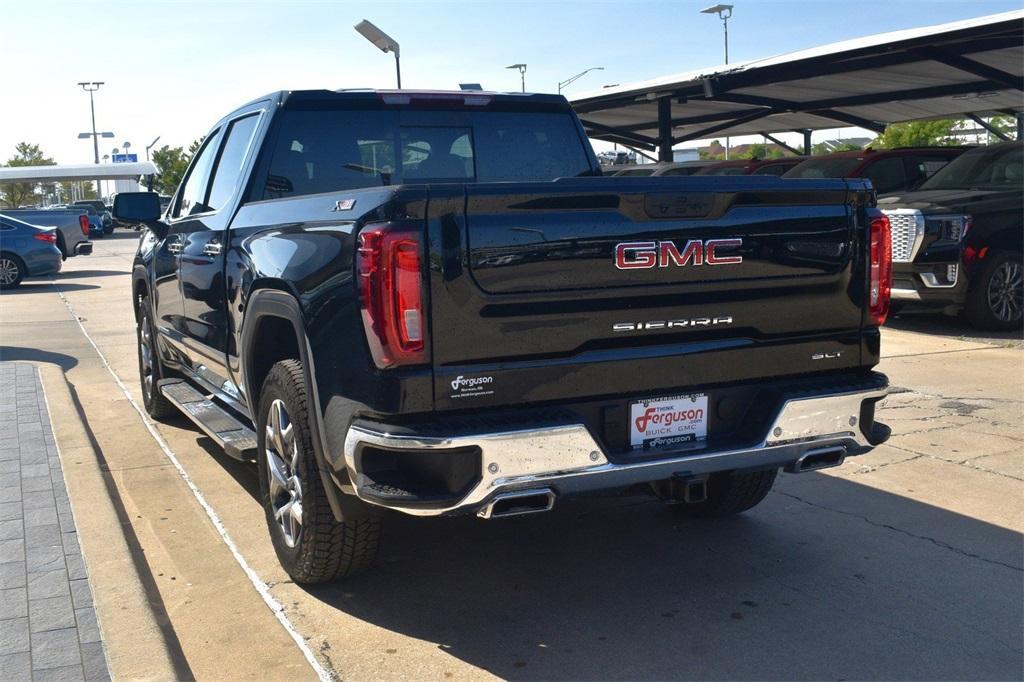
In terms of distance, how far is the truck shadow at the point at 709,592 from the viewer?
3703mm

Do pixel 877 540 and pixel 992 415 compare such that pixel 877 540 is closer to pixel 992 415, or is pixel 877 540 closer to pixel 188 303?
pixel 992 415

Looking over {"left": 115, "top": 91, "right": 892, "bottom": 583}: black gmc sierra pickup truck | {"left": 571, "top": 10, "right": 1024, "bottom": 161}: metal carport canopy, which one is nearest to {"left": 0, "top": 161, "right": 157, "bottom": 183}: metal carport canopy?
{"left": 571, "top": 10, "right": 1024, "bottom": 161}: metal carport canopy

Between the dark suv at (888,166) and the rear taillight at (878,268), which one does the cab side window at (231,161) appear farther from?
the dark suv at (888,166)

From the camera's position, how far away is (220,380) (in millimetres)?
5812

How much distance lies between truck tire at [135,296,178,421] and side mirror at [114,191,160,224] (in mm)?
955

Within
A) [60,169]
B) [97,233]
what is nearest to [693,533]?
[97,233]

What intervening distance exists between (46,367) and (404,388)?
752 cm

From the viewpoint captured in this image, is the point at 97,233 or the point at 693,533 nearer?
the point at 693,533

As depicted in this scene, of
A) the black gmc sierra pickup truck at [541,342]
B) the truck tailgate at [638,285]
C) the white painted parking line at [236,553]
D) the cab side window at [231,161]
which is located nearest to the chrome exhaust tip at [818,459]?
the black gmc sierra pickup truck at [541,342]

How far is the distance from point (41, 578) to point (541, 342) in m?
2.37

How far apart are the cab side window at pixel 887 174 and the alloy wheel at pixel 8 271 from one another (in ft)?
52.3

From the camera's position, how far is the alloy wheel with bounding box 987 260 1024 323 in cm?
1088

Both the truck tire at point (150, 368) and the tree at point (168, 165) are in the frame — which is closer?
the truck tire at point (150, 368)

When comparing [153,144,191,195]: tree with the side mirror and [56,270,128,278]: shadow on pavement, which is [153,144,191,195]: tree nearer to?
[56,270,128,278]: shadow on pavement
